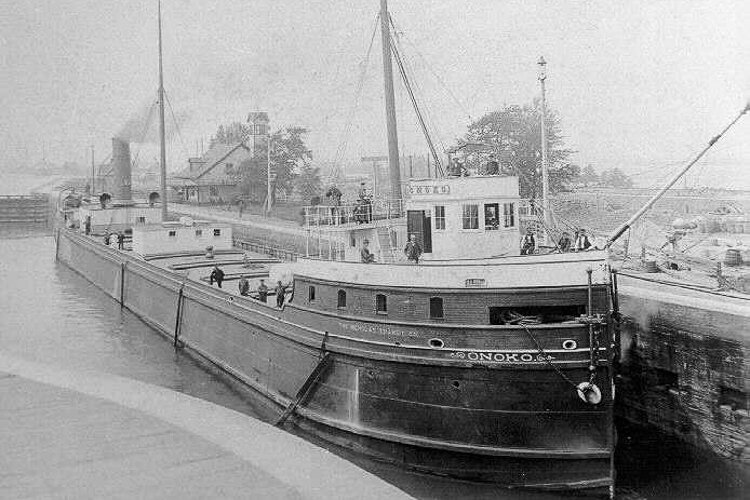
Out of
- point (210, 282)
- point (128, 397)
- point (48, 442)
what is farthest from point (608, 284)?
point (210, 282)

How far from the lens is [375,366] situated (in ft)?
46.1

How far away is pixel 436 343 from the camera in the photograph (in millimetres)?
13273

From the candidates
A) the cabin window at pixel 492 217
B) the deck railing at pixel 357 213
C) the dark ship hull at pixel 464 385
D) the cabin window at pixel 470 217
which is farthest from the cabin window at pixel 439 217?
the deck railing at pixel 357 213

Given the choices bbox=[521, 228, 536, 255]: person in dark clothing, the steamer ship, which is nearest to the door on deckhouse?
the steamer ship

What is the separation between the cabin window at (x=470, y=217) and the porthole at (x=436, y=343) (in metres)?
3.05

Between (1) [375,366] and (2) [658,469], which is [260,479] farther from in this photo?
(2) [658,469]

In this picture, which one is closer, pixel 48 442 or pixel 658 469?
pixel 48 442

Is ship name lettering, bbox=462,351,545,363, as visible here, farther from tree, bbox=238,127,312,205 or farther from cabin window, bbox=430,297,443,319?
tree, bbox=238,127,312,205

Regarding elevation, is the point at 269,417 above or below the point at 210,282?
below

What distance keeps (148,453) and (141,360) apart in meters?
17.3

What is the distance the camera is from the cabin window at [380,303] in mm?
14461

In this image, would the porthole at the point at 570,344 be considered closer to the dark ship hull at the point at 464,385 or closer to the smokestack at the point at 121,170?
the dark ship hull at the point at 464,385

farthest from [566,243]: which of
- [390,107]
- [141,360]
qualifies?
[141,360]

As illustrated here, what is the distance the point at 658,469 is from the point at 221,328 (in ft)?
41.5
